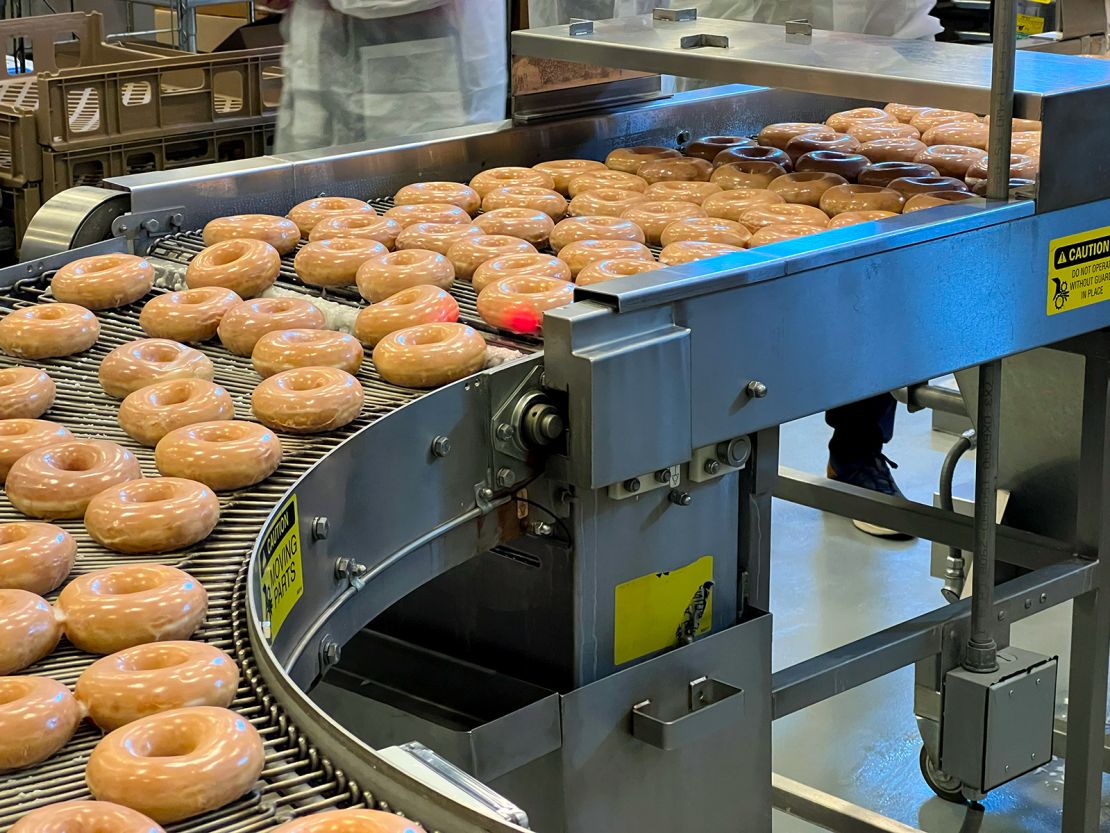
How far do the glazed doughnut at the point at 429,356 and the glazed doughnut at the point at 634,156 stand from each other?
928 millimetres

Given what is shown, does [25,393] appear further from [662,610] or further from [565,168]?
[565,168]

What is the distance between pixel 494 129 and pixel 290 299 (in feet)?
2.86

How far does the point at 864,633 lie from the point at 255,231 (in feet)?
6.33

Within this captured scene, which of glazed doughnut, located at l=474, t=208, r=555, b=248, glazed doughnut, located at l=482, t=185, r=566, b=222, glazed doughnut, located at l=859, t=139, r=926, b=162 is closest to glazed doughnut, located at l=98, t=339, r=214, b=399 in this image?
glazed doughnut, located at l=474, t=208, r=555, b=248

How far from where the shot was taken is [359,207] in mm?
2305

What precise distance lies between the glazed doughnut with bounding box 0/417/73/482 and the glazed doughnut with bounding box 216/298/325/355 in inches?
12.4

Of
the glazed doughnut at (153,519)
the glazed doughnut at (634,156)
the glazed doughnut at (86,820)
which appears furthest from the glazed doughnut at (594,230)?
the glazed doughnut at (86,820)

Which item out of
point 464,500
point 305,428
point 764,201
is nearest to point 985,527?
point 764,201

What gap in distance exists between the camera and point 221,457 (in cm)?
144

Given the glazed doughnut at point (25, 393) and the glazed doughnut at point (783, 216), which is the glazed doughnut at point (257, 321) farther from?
the glazed doughnut at point (783, 216)

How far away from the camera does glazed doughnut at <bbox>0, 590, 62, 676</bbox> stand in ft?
3.72

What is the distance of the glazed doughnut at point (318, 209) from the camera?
2.26 m

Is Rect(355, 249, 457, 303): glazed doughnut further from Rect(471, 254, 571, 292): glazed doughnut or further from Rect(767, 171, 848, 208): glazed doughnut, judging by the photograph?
Rect(767, 171, 848, 208): glazed doughnut

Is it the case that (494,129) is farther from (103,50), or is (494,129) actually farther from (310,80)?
(103,50)
